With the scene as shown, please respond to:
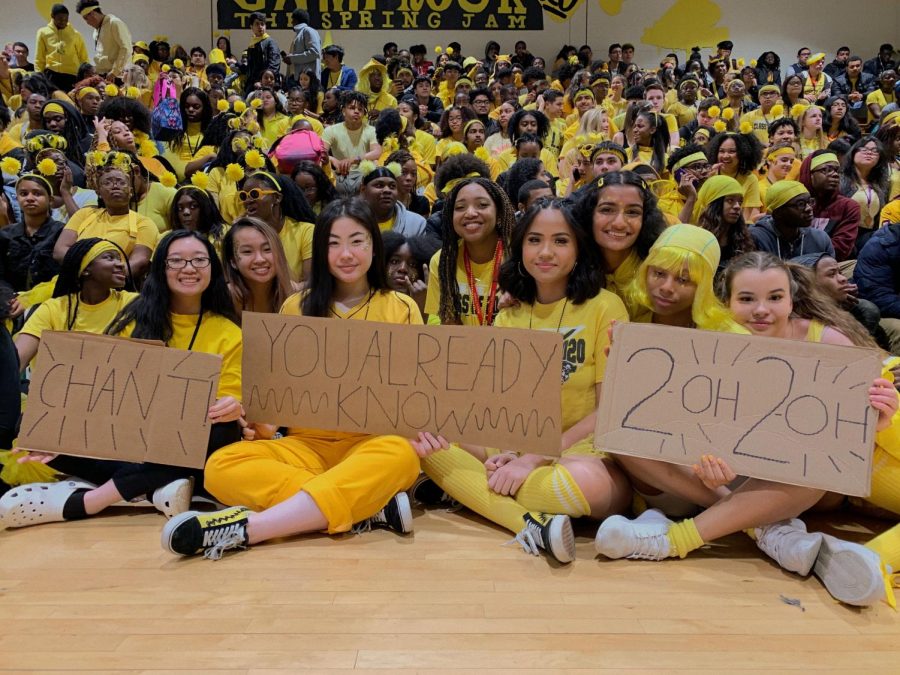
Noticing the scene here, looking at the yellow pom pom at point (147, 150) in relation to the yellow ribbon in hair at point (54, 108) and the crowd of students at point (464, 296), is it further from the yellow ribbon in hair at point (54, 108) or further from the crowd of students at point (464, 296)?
the yellow ribbon in hair at point (54, 108)

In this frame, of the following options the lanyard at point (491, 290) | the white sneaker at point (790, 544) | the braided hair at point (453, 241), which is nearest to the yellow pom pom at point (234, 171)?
the braided hair at point (453, 241)

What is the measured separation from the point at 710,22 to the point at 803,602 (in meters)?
16.4

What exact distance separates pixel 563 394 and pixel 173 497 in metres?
1.37

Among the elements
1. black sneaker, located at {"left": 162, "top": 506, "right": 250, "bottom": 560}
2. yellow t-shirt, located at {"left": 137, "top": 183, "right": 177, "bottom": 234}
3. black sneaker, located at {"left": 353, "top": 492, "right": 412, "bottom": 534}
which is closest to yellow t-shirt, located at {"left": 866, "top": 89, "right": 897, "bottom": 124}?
yellow t-shirt, located at {"left": 137, "top": 183, "right": 177, "bottom": 234}

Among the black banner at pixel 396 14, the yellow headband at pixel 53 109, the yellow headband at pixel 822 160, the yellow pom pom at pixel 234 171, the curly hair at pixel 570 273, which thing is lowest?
the curly hair at pixel 570 273

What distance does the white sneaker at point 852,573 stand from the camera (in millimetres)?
1889

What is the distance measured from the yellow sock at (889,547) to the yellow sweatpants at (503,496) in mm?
794

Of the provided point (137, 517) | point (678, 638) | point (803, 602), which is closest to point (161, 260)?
point (137, 517)

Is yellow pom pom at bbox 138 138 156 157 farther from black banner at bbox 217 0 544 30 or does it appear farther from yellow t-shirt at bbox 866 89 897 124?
black banner at bbox 217 0 544 30

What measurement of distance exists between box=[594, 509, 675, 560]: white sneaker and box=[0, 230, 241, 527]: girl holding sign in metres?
1.25

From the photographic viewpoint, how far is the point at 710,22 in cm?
1591

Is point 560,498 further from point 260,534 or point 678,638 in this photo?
point 260,534

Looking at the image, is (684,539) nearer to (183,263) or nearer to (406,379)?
(406,379)

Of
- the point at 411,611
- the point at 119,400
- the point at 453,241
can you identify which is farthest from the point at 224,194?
the point at 411,611
